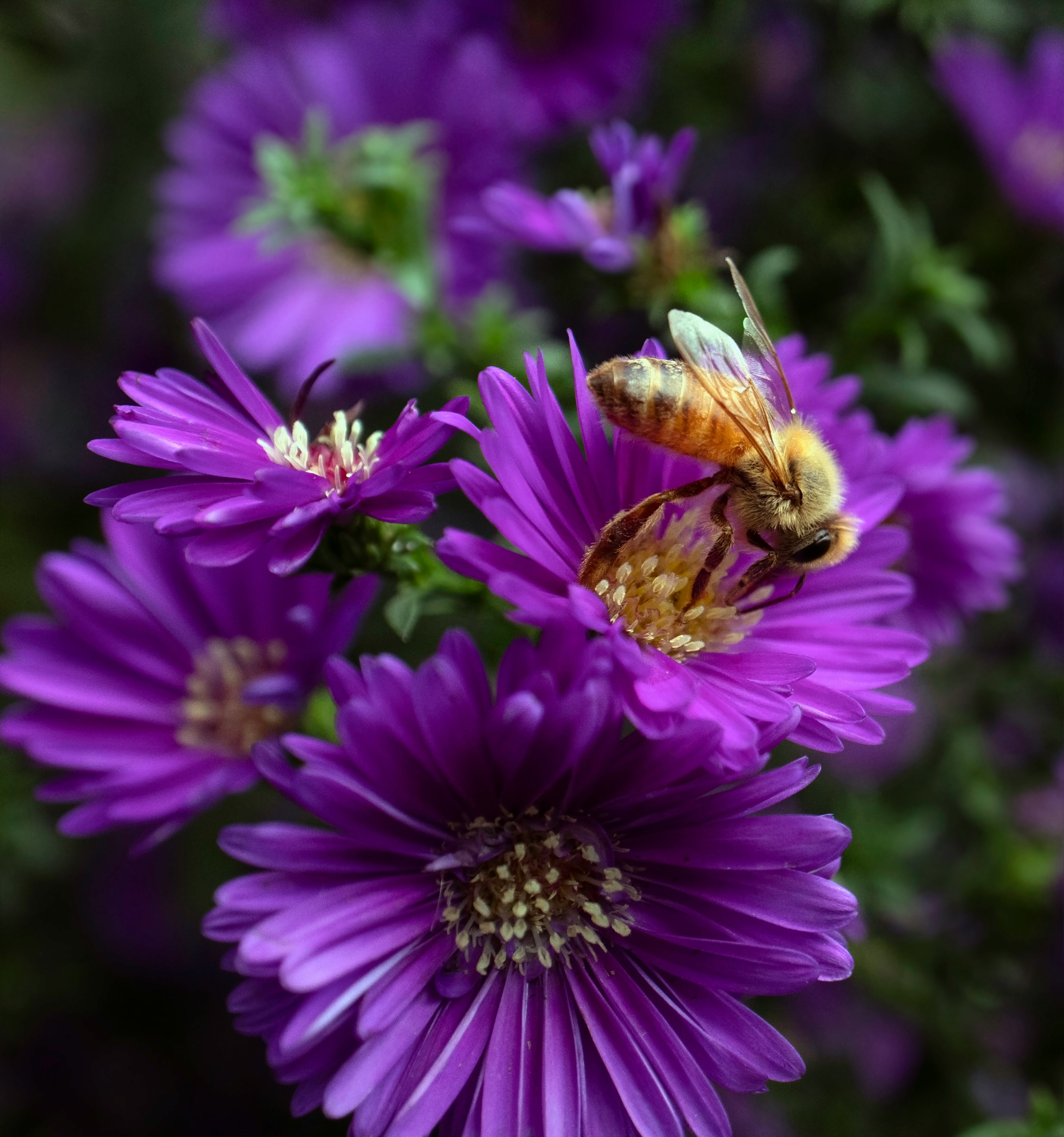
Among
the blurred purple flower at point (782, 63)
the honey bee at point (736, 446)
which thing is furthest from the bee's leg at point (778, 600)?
the blurred purple flower at point (782, 63)

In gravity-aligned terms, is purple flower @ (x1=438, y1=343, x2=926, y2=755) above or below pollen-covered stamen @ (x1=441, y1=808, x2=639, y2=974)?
above

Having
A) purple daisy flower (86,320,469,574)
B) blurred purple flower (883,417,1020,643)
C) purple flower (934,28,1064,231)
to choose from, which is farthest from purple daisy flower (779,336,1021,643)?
purple flower (934,28,1064,231)

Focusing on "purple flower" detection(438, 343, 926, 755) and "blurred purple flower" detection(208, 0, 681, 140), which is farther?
"blurred purple flower" detection(208, 0, 681, 140)

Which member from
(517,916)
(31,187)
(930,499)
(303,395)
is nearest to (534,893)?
(517,916)

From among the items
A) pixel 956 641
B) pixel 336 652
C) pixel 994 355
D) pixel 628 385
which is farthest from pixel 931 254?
pixel 336 652

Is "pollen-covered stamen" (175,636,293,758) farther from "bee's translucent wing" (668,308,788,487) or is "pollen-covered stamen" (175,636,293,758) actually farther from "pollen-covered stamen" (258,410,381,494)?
"bee's translucent wing" (668,308,788,487)

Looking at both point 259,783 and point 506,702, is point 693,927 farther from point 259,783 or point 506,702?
point 259,783

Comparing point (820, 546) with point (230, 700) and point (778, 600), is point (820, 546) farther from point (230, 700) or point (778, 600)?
point (230, 700)

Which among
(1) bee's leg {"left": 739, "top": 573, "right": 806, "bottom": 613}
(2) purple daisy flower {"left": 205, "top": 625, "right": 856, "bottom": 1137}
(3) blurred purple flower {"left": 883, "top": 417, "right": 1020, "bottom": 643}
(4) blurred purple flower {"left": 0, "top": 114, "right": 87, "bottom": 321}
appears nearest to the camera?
(2) purple daisy flower {"left": 205, "top": 625, "right": 856, "bottom": 1137}
